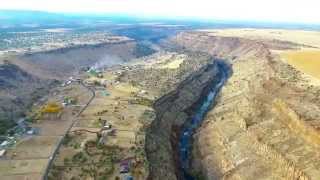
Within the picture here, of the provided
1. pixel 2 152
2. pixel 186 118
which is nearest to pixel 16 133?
pixel 2 152

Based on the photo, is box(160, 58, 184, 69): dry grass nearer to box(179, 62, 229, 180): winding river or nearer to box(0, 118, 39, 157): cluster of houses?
box(179, 62, 229, 180): winding river

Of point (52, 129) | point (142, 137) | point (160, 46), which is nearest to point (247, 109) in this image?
point (142, 137)

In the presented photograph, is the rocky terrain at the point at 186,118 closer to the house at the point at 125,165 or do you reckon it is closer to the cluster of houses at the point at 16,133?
the house at the point at 125,165

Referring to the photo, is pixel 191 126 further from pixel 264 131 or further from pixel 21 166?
pixel 21 166

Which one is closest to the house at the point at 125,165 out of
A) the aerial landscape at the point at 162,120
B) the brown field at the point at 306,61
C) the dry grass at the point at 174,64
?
the aerial landscape at the point at 162,120

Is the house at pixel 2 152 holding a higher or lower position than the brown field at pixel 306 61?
lower

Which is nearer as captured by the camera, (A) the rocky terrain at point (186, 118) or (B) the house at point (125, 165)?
(B) the house at point (125, 165)

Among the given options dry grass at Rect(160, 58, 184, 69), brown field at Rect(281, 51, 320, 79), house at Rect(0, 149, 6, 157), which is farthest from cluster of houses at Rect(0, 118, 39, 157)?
dry grass at Rect(160, 58, 184, 69)
